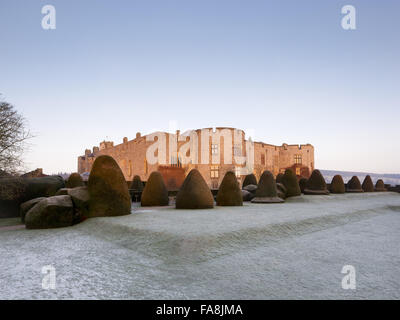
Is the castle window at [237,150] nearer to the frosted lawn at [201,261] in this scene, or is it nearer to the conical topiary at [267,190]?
the conical topiary at [267,190]

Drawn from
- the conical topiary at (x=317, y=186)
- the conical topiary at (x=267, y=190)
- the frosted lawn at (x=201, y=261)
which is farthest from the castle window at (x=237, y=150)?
the frosted lawn at (x=201, y=261)

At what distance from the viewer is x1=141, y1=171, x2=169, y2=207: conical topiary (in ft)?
47.9

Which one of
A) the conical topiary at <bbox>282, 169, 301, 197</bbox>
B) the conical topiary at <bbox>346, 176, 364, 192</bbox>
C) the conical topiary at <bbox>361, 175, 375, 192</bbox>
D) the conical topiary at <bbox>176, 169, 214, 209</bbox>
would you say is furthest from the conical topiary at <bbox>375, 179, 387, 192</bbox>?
the conical topiary at <bbox>176, 169, 214, 209</bbox>

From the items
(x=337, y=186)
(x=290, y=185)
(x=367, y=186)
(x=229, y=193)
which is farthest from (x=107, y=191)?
(x=367, y=186)

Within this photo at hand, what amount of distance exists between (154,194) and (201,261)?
9863 mm

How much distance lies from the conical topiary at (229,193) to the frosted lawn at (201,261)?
18.7 ft

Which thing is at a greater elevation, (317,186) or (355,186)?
(317,186)

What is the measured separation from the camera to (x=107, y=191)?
10.1 meters

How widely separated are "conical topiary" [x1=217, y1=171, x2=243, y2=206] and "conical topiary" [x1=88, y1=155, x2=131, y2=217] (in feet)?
18.0

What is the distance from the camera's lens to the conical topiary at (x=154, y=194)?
1459 cm

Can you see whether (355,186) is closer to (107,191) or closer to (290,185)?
(290,185)
